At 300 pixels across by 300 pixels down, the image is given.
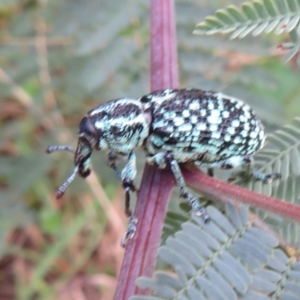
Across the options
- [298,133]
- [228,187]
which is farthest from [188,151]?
[298,133]

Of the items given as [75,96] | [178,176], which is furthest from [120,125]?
[75,96]

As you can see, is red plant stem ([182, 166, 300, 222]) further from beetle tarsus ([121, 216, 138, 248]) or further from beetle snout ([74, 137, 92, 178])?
beetle snout ([74, 137, 92, 178])

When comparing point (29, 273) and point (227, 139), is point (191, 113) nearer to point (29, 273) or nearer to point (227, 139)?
point (227, 139)

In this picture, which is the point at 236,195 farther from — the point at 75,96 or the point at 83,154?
the point at 75,96

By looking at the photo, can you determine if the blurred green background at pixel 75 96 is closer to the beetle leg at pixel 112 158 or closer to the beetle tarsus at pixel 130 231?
the beetle leg at pixel 112 158

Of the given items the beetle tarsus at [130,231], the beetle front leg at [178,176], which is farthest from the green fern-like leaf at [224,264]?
the beetle tarsus at [130,231]

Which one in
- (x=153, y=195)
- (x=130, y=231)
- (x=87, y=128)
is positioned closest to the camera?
(x=130, y=231)

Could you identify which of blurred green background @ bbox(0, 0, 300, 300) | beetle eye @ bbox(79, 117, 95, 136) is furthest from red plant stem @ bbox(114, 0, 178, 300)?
blurred green background @ bbox(0, 0, 300, 300)
